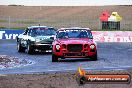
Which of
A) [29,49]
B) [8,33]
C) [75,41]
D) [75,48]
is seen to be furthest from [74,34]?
[8,33]

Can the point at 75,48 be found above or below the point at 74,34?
below

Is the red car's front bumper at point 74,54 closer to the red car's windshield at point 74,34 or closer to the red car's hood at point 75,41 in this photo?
the red car's hood at point 75,41

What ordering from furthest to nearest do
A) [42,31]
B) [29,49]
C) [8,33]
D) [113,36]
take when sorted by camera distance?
[8,33], [113,36], [42,31], [29,49]

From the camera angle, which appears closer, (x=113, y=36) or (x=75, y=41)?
(x=75, y=41)

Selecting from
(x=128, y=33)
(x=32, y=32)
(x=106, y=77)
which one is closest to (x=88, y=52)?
(x=32, y=32)

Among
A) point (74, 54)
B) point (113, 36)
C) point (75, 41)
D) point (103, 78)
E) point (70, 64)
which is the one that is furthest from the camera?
point (113, 36)

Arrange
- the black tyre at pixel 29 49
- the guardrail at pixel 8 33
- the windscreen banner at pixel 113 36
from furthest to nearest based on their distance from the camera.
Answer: the guardrail at pixel 8 33 < the windscreen banner at pixel 113 36 < the black tyre at pixel 29 49

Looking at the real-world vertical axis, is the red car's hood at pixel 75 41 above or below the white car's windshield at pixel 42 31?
below

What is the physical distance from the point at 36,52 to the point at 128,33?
43.0 ft

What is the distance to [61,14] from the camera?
237 ft

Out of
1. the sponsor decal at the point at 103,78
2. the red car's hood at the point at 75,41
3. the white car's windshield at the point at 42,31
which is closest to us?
the sponsor decal at the point at 103,78

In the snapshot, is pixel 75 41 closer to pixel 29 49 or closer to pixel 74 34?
pixel 74 34

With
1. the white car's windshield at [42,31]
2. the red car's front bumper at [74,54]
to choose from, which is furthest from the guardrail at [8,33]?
the red car's front bumper at [74,54]

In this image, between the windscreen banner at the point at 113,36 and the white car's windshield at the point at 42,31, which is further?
the windscreen banner at the point at 113,36
